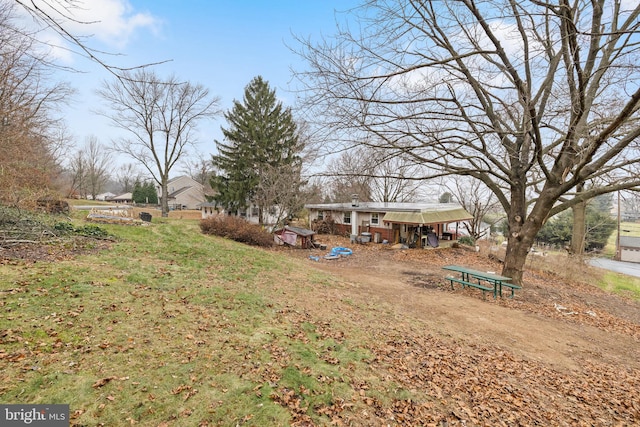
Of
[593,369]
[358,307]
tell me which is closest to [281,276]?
[358,307]

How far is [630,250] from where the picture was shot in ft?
103

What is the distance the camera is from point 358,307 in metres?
6.74

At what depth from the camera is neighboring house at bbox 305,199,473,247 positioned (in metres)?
18.9

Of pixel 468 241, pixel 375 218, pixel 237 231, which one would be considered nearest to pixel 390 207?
pixel 375 218

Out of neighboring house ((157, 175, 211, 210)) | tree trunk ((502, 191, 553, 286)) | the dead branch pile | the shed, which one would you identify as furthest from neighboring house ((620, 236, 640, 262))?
neighboring house ((157, 175, 211, 210))

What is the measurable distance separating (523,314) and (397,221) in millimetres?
11279

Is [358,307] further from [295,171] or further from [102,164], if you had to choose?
[102,164]

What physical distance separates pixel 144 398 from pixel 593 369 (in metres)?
6.73

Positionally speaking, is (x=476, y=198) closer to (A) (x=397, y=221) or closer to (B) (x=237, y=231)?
(A) (x=397, y=221)

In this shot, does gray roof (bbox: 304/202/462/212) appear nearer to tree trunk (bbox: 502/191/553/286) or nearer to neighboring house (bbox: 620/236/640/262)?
tree trunk (bbox: 502/191/553/286)

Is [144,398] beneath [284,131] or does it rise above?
beneath

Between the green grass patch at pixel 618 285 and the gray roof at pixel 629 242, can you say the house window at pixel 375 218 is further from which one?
the gray roof at pixel 629 242

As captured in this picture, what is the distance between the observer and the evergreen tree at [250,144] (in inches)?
989

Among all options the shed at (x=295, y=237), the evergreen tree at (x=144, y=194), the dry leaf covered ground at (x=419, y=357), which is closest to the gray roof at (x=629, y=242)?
the dry leaf covered ground at (x=419, y=357)
